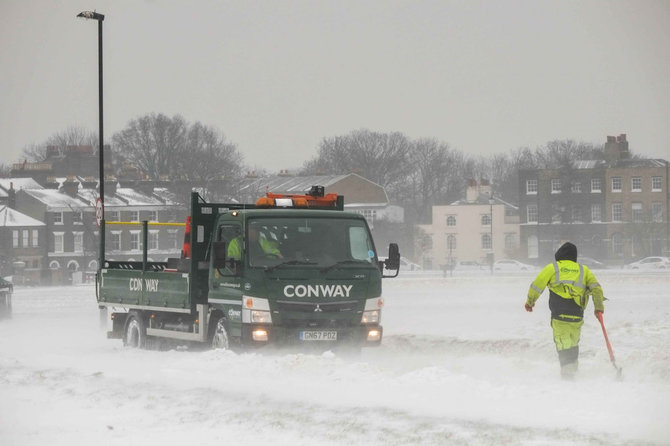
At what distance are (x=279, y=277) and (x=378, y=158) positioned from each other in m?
112

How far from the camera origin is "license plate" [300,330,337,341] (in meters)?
16.8

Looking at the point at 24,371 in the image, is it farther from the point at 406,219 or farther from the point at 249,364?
the point at 406,219

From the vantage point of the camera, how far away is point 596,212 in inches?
4651

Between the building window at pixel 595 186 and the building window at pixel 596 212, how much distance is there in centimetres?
127

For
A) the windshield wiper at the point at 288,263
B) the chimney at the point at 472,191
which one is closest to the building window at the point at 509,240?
the chimney at the point at 472,191

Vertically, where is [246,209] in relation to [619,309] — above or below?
above

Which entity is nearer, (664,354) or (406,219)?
(664,354)

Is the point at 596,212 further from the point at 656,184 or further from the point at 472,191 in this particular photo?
the point at 472,191

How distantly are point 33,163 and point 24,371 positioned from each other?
109 m

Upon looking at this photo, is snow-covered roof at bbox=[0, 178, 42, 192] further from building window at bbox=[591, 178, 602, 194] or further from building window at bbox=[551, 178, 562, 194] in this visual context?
building window at bbox=[591, 178, 602, 194]

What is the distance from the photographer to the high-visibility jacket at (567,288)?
1423cm

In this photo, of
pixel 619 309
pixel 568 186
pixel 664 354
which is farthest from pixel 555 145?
pixel 664 354

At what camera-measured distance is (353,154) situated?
12862 cm

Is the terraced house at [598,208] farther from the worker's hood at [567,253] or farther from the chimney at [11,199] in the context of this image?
the worker's hood at [567,253]
